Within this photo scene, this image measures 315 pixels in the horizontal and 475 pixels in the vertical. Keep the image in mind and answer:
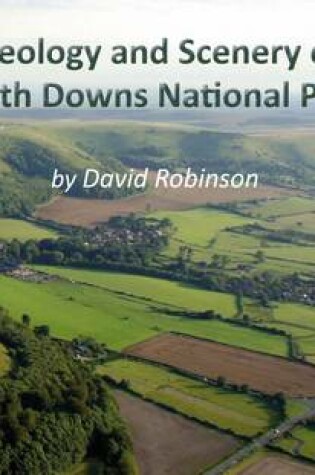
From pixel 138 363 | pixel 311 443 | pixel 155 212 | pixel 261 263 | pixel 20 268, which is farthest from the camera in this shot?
pixel 155 212

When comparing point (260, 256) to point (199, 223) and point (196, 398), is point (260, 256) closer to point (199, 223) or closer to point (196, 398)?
point (199, 223)

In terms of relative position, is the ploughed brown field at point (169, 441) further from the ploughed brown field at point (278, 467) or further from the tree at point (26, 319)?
the tree at point (26, 319)

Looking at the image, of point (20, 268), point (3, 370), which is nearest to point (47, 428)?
point (3, 370)

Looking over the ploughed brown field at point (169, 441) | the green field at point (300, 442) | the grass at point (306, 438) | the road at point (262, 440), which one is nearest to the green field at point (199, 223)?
the road at point (262, 440)

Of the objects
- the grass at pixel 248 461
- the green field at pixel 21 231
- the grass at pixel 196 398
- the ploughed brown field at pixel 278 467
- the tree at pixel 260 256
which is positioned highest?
the green field at pixel 21 231

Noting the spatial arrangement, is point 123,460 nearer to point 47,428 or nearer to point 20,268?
point 47,428

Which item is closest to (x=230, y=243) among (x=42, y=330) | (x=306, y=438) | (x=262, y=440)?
(x=42, y=330)
